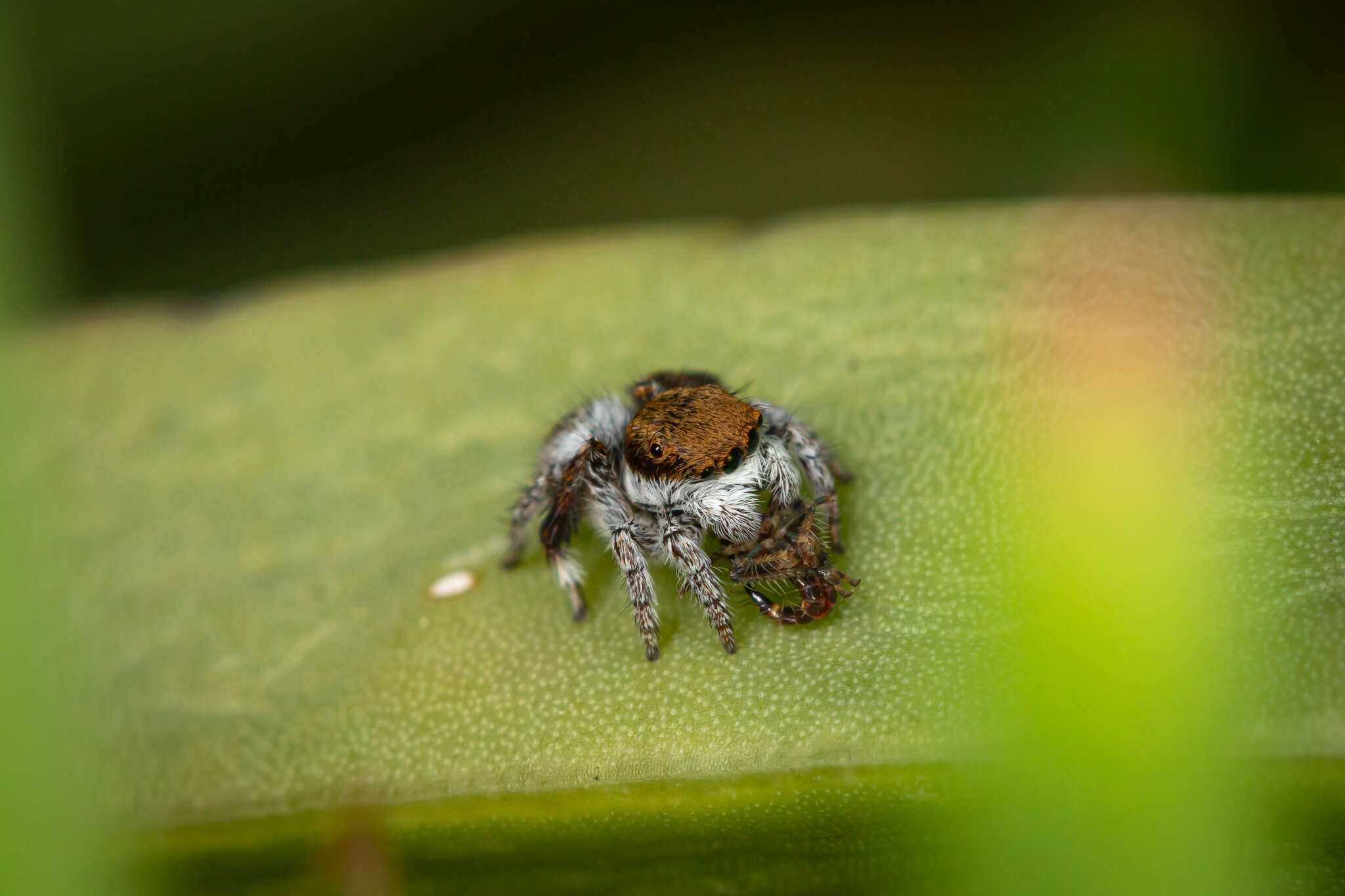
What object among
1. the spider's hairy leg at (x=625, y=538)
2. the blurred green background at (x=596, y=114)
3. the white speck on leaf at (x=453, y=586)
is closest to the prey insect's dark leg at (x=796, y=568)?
the spider's hairy leg at (x=625, y=538)

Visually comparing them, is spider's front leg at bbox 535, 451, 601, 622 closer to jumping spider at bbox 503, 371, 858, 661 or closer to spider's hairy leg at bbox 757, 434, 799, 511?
jumping spider at bbox 503, 371, 858, 661

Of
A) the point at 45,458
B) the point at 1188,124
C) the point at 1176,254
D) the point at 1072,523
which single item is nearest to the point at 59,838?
the point at 1072,523

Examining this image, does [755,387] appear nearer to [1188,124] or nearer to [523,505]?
[523,505]

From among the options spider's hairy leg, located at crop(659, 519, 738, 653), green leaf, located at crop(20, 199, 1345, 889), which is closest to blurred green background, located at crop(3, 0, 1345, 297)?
green leaf, located at crop(20, 199, 1345, 889)

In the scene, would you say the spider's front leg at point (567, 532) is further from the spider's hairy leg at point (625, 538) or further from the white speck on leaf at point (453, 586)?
the white speck on leaf at point (453, 586)

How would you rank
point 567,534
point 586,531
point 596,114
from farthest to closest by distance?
point 596,114 < point 586,531 < point 567,534

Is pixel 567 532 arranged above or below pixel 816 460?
below

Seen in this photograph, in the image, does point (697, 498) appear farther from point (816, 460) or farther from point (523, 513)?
point (523, 513)

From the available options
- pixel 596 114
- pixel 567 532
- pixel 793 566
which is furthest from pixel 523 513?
pixel 596 114
